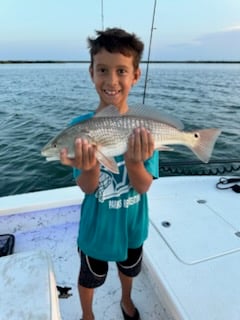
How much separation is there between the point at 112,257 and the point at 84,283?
0.31 metres

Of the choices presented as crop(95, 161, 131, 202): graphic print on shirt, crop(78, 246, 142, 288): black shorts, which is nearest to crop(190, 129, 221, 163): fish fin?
crop(95, 161, 131, 202): graphic print on shirt

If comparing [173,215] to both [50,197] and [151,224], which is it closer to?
[151,224]

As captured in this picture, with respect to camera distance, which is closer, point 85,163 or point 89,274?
point 85,163

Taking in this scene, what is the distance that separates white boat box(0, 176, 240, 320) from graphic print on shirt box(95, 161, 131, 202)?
0.49 meters

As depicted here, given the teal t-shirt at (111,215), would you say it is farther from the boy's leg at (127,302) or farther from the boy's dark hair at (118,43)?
the boy's dark hair at (118,43)

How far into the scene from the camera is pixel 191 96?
1766cm

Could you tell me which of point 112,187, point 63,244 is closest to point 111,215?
point 112,187

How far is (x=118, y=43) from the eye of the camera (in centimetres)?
192

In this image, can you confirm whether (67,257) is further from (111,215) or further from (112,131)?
(112,131)

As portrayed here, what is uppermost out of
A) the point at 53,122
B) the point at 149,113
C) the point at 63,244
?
the point at 149,113

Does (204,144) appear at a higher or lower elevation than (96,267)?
higher

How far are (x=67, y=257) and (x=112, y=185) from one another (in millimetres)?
1450

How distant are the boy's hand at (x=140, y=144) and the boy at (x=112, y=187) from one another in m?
0.02

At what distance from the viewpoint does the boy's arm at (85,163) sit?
170cm
